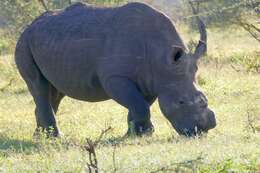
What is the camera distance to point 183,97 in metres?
10.6

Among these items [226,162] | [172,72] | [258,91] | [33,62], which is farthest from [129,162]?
[258,91]

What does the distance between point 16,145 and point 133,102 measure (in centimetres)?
153

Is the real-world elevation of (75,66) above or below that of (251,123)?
above

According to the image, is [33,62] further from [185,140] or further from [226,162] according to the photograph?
[226,162]

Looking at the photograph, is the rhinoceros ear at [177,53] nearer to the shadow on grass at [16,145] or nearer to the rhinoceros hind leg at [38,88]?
the shadow on grass at [16,145]

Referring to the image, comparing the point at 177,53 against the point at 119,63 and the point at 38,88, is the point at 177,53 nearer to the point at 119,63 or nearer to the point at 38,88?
the point at 119,63

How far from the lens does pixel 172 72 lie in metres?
10.7

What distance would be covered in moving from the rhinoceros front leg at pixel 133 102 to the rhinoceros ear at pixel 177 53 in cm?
63

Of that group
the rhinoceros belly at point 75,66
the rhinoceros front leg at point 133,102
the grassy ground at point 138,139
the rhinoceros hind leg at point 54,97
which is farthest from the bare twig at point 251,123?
the rhinoceros hind leg at point 54,97

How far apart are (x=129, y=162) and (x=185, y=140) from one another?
1.91 metres

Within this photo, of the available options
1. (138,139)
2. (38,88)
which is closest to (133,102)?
(138,139)

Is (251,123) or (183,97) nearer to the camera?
(183,97)

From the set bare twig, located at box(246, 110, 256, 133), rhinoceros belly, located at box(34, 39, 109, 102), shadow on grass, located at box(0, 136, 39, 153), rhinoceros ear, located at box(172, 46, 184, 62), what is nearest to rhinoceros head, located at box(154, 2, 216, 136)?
rhinoceros ear, located at box(172, 46, 184, 62)

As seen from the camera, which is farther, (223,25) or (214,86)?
(223,25)
